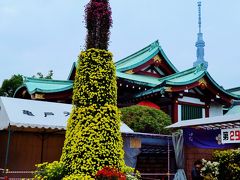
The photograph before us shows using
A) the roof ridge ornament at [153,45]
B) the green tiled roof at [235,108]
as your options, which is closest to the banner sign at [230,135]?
the roof ridge ornament at [153,45]

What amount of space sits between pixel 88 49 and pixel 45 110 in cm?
513

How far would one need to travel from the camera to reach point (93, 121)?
27.8 feet

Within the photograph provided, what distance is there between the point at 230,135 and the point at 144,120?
451 cm

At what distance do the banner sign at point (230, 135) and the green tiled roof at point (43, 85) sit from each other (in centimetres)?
970

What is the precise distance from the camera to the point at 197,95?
22.4m

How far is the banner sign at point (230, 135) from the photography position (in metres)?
13.6

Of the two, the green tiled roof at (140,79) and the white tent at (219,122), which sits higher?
the green tiled roof at (140,79)

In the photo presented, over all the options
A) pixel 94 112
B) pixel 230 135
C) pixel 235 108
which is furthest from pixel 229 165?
pixel 235 108

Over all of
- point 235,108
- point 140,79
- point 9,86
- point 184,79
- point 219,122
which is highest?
point 9,86

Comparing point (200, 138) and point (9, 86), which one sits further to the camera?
point (9, 86)

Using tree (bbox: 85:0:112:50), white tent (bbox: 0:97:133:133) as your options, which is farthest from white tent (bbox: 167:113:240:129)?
tree (bbox: 85:0:112:50)

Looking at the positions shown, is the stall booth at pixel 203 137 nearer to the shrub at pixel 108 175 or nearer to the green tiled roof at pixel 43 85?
the shrub at pixel 108 175

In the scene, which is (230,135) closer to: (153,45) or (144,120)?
(144,120)

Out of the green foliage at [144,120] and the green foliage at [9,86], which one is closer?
the green foliage at [144,120]
